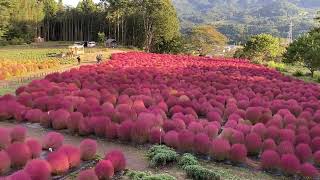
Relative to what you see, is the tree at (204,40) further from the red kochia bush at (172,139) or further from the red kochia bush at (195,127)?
the red kochia bush at (172,139)

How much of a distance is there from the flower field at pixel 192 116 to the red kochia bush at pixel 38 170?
2.61 ft

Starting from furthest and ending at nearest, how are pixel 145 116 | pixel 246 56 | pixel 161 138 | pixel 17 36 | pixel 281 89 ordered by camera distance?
pixel 17 36
pixel 246 56
pixel 281 89
pixel 145 116
pixel 161 138

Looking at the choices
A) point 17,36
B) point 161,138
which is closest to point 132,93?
point 161,138

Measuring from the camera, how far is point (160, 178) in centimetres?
815

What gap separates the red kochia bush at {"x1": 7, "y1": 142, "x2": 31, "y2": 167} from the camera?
29.7 ft

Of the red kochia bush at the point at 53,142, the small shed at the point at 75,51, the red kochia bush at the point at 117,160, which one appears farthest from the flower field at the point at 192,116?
→ the small shed at the point at 75,51

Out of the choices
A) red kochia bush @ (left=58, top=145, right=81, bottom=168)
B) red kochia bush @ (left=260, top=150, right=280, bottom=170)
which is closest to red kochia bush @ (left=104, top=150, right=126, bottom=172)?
red kochia bush @ (left=58, top=145, right=81, bottom=168)

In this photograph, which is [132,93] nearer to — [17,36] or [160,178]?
[160,178]

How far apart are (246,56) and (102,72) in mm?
37827

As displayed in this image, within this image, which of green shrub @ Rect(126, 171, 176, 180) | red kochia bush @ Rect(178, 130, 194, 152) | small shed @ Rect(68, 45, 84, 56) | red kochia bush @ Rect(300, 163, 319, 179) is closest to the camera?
green shrub @ Rect(126, 171, 176, 180)

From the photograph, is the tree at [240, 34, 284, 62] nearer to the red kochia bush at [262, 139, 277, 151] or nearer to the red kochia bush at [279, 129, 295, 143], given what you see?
the red kochia bush at [279, 129, 295, 143]

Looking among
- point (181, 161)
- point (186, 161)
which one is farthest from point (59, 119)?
point (186, 161)

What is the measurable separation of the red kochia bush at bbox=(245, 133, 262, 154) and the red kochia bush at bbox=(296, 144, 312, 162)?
95 centimetres

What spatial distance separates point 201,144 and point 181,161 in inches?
42.5
